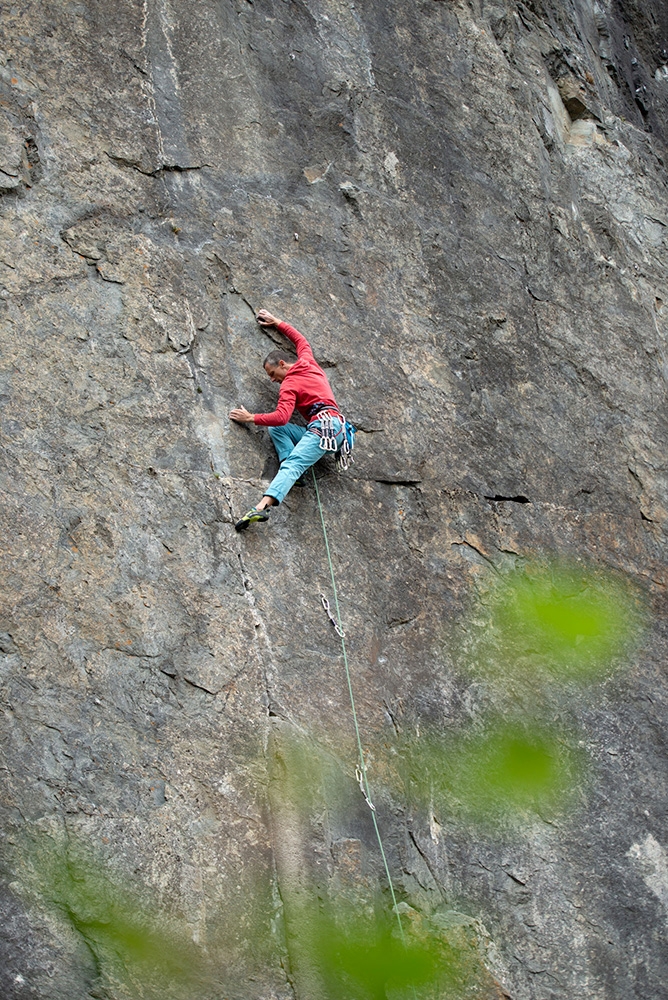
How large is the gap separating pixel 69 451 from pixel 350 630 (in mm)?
2080

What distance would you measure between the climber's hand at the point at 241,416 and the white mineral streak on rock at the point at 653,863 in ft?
12.2

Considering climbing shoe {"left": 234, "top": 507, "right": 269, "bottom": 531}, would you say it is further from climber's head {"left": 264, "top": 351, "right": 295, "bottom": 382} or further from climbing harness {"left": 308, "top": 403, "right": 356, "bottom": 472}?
climber's head {"left": 264, "top": 351, "right": 295, "bottom": 382}

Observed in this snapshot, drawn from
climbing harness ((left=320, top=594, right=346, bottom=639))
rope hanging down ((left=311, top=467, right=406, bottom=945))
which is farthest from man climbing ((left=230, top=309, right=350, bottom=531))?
climbing harness ((left=320, top=594, right=346, bottom=639))

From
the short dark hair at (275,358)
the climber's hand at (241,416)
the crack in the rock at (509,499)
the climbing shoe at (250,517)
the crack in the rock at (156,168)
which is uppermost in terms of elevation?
the crack in the rock at (156,168)

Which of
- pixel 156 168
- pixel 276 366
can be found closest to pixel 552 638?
pixel 276 366

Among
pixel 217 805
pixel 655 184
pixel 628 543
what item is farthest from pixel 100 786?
pixel 655 184

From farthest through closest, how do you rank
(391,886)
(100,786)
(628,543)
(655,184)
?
(655,184) → (628,543) → (391,886) → (100,786)

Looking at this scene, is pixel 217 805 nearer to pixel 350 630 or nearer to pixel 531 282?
pixel 350 630

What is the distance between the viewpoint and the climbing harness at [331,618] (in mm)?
7324

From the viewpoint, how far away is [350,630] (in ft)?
24.3

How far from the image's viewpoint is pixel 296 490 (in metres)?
7.70

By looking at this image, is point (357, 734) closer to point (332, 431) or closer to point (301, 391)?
point (332, 431)

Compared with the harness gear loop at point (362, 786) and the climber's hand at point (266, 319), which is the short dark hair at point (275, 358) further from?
the harness gear loop at point (362, 786)

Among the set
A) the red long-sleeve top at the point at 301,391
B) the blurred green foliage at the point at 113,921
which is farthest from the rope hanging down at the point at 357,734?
the blurred green foliage at the point at 113,921
